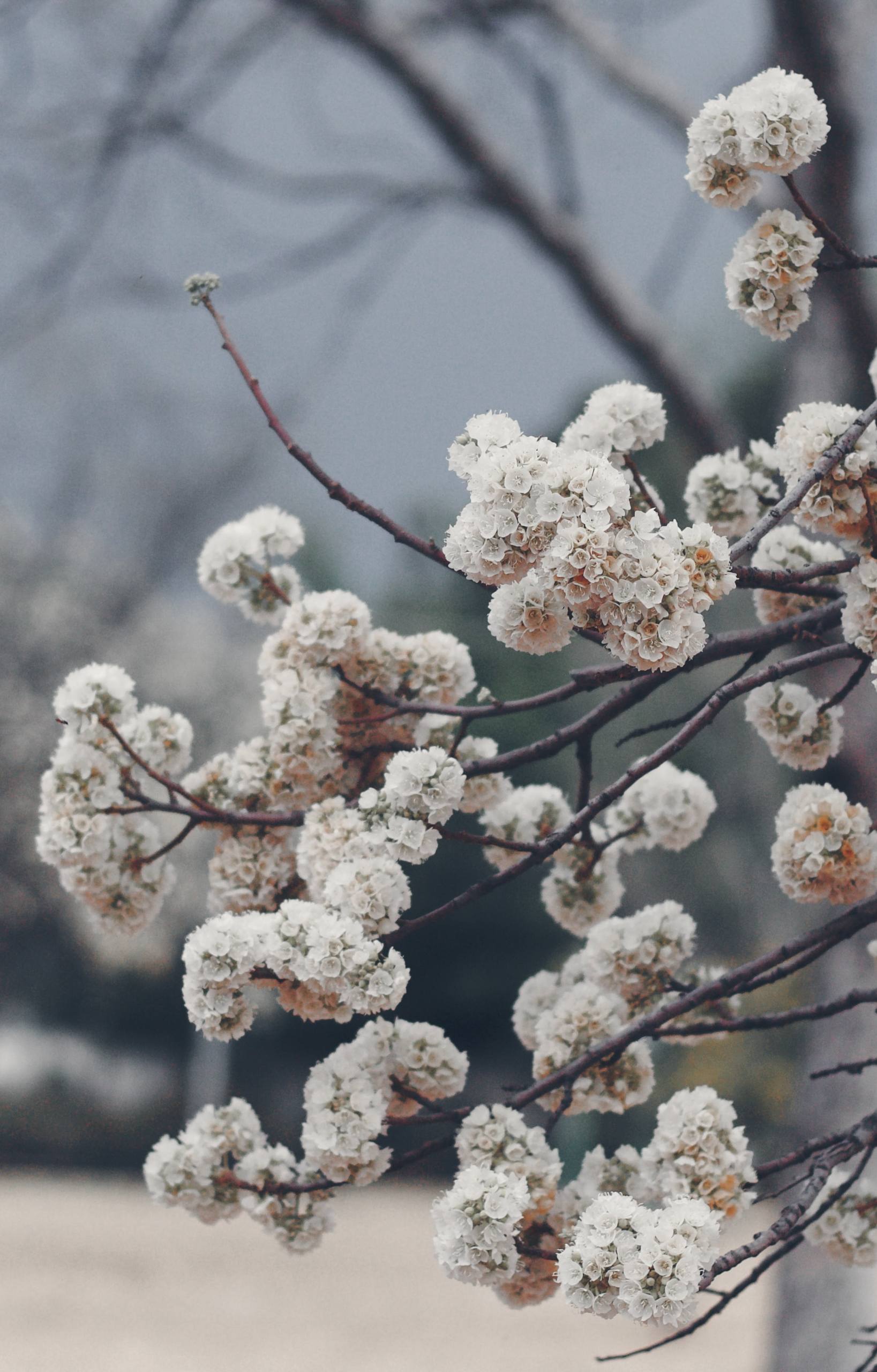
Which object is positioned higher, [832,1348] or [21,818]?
[21,818]

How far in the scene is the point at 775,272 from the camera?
1.46 meters

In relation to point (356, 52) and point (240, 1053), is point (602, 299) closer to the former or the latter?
point (356, 52)

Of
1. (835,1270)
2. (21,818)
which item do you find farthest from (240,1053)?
(835,1270)

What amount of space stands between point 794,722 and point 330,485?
0.66 meters

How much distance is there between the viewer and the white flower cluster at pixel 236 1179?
1.60m

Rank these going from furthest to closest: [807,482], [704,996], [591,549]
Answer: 1. [704,996]
2. [807,482]
3. [591,549]

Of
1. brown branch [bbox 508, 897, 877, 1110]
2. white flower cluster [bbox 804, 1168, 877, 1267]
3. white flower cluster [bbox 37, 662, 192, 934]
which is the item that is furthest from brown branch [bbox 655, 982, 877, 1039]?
white flower cluster [bbox 37, 662, 192, 934]

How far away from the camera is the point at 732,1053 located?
1175 cm

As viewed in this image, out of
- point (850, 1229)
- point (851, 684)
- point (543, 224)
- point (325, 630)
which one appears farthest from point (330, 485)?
point (543, 224)

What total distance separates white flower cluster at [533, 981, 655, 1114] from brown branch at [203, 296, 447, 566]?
0.56m

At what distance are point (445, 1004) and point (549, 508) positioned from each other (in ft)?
36.1

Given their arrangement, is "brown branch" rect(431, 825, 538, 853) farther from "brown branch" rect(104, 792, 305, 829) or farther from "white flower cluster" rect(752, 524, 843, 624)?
"white flower cluster" rect(752, 524, 843, 624)

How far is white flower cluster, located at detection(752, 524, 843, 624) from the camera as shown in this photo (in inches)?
66.7

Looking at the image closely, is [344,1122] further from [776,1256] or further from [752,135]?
[752,135]
